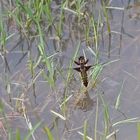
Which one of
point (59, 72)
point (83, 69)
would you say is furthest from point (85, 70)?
point (59, 72)

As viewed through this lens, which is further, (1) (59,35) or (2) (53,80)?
(1) (59,35)

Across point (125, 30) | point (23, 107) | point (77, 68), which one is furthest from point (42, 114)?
point (125, 30)

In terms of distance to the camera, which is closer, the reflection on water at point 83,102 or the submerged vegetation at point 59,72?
the submerged vegetation at point 59,72

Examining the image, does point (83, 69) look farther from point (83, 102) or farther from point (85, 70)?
point (83, 102)

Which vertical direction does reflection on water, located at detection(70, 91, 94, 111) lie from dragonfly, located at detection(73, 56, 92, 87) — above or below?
below

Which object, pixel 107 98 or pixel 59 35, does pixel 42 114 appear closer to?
pixel 107 98

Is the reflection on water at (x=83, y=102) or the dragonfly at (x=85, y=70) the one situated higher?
the dragonfly at (x=85, y=70)

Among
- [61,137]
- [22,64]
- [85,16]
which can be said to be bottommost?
[61,137]

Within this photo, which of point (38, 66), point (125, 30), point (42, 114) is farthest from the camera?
point (125, 30)
